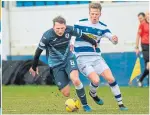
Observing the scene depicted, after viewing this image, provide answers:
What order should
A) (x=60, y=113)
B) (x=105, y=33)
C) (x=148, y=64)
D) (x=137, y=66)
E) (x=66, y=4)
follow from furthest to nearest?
(x=66, y=4)
(x=137, y=66)
(x=148, y=64)
(x=105, y=33)
(x=60, y=113)


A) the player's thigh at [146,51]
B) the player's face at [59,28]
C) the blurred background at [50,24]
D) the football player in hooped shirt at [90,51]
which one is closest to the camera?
the player's face at [59,28]

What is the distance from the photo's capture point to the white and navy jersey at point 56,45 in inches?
346

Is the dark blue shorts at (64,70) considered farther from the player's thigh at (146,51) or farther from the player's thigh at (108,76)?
the player's thigh at (146,51)

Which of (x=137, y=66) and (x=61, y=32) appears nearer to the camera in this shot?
(x=61, y=32)

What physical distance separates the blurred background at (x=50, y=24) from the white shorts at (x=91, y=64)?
7.86m

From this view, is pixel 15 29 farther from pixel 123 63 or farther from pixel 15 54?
Result: pixel 123 63

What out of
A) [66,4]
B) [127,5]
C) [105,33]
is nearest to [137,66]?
[127,5]

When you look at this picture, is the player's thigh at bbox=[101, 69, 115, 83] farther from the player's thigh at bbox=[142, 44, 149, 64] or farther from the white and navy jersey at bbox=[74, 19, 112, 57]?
the player's thigh at bbox=[142, 44, 149, 64]

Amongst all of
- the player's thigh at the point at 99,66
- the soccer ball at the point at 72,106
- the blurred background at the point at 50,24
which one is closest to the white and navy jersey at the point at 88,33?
the player's thigh at the point at 99,66

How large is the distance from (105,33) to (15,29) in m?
10.5

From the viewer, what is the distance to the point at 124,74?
18.0 meters

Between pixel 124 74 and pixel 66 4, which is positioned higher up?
pixel 66 4

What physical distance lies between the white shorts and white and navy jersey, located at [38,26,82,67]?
18.1 inches

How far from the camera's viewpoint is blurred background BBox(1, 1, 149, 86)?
58.9 ft
